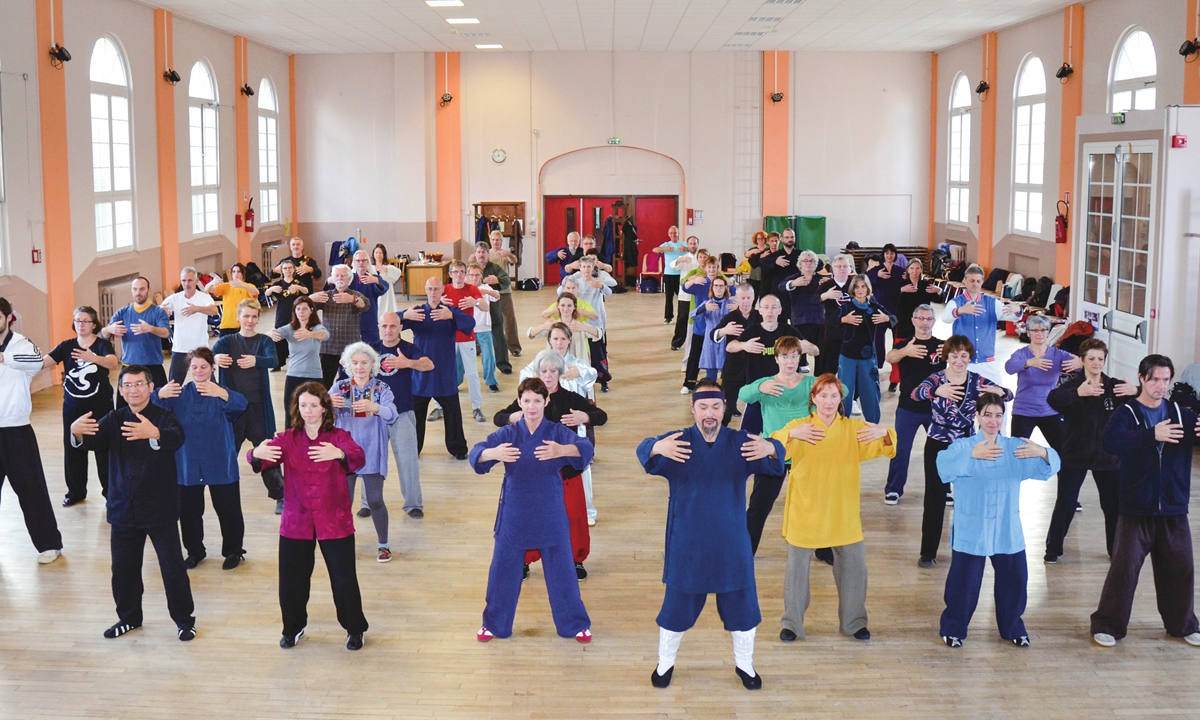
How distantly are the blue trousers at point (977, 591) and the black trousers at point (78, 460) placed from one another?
6.12m

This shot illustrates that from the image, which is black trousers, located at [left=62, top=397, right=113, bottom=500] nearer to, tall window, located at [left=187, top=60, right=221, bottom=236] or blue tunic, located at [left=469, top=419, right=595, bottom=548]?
blue tunic, located at [left=469, top=419, right=595, bottom=548]

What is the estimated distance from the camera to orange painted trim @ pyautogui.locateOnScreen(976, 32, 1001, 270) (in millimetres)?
19359

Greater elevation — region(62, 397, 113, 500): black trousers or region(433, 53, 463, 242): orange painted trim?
region(433, 53, 463, 242): orange painted trim

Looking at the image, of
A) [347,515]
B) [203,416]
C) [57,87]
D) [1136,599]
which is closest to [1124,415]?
[1136,599]

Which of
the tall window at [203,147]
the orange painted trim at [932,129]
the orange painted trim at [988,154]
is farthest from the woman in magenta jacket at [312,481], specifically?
the orange painted trim at [932,129]

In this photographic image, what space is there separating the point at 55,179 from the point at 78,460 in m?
6.40

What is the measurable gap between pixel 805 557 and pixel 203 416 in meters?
3.81

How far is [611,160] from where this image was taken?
23.1 m

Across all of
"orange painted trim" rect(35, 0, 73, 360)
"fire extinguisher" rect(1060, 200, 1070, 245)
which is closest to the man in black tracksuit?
"fire extinguisher" rect(1060, 200, 1070, 245)

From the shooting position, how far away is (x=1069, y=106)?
1622 cm

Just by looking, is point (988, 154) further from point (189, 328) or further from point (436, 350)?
point (189, 328)

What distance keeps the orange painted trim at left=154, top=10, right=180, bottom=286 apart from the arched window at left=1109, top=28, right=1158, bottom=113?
13.6 m

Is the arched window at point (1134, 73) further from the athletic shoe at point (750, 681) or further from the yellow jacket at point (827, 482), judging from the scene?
the athletic shoe at point (750, 681)

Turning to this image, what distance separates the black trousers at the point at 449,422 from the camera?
30.5 feet
